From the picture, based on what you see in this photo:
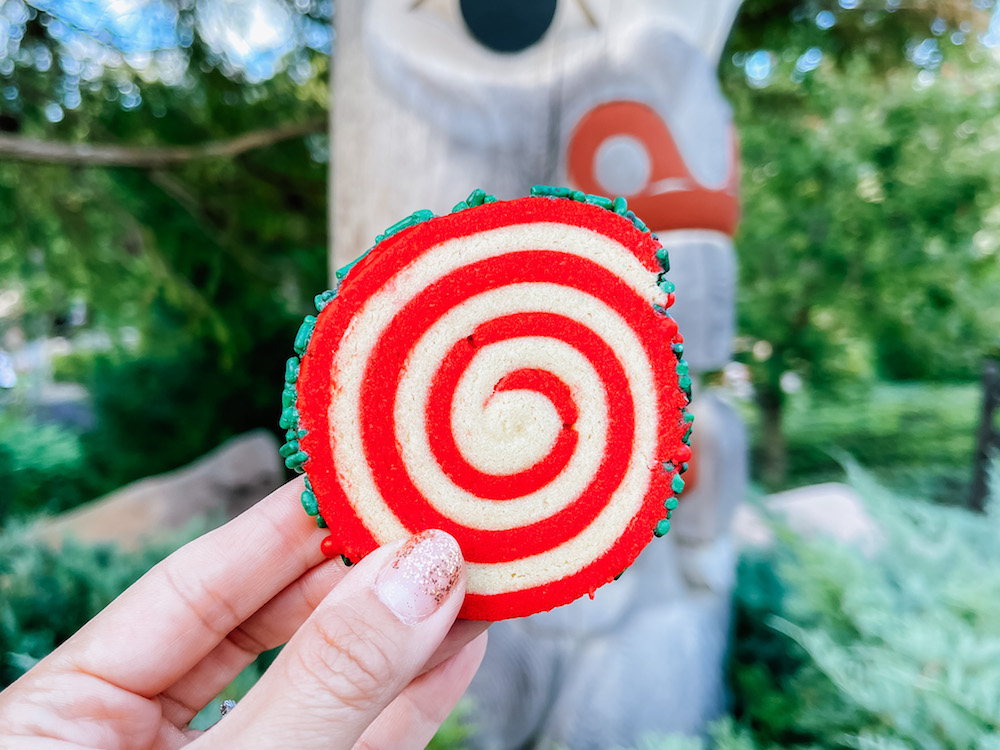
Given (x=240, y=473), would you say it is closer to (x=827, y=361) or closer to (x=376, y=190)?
(x=376, y=190)

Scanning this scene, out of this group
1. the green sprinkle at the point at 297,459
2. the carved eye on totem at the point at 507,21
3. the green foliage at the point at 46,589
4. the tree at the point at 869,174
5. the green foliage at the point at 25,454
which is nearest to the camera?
the green sprinkle at the point at 297,459

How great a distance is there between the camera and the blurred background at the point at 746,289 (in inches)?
61.4

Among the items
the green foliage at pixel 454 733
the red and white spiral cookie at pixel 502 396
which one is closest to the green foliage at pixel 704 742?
the green foliage at pixel 454 733

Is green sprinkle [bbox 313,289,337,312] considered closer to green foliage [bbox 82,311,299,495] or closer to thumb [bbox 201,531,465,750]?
thumb [bbox 201,531,465,750]

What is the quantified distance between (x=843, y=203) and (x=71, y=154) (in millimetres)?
3603

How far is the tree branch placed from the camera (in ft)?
5.72

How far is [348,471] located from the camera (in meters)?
0.70

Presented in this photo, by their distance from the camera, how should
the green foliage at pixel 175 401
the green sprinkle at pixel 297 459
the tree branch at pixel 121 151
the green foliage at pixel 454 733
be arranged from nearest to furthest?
the green sprinkle at pixel 297 459, the green foliage at pixel 454 733, the tree branch at pixel 121 151, the green foliage at pixel 175 401

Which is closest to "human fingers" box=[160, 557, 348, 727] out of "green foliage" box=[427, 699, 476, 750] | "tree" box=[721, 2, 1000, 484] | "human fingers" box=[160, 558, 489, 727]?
"human fingers" box=[160, 558, 489, 727]

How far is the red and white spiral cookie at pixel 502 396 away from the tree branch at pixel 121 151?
159 cm

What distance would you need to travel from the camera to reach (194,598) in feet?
2.60

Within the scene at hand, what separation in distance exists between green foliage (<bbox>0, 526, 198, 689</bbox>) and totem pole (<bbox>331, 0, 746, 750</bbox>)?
3.52 feet

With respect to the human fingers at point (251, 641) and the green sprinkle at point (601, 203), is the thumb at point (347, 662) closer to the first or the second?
the human fingers at point (251, 641)

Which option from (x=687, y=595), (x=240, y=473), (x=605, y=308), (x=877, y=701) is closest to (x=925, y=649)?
(x=877, y=701)
